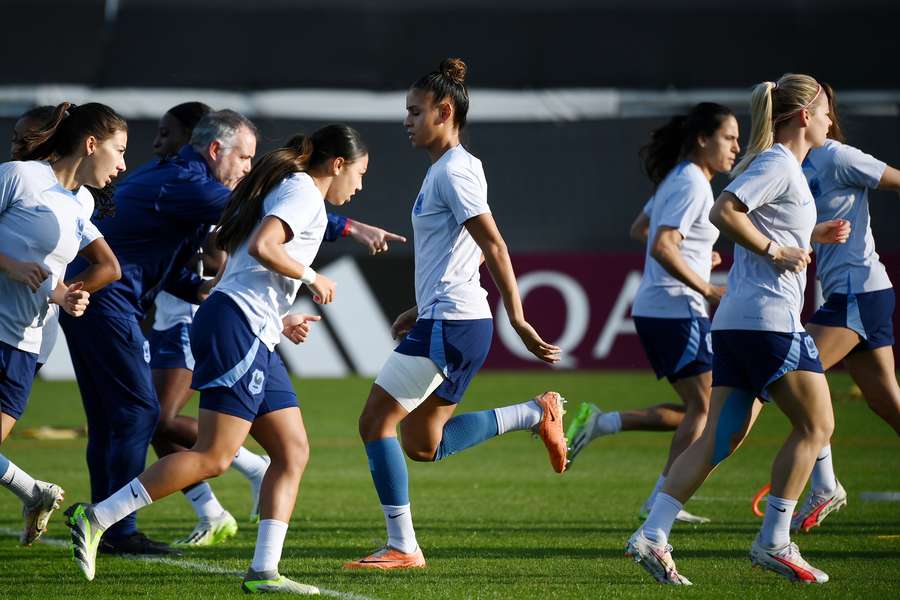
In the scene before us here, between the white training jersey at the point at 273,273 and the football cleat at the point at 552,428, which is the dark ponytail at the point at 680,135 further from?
the white training jersey at the point at 273,273

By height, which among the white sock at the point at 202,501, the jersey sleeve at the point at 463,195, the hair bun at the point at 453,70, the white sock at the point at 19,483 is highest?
the hair bun at the point at 453,70

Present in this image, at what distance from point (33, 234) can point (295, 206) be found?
4.35 feet

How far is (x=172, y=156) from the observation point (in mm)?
7109

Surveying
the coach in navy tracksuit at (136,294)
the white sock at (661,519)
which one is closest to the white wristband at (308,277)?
the coach in navy tracksuit at (136,294)

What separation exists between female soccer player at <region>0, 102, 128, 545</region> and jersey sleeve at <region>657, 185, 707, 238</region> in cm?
301

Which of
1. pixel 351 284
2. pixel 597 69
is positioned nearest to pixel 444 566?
pixel 351 284

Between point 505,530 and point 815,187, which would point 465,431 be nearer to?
point 505,530

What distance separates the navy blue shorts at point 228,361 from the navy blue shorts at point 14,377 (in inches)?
42.5

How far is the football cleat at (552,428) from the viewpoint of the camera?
657 cm

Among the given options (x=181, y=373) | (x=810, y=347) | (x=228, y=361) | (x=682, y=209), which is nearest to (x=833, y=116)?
(x=682, y=209)

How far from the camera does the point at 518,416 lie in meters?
6.52

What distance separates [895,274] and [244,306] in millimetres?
13351

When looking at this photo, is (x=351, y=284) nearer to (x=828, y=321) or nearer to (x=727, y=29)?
(x=727, y=29)

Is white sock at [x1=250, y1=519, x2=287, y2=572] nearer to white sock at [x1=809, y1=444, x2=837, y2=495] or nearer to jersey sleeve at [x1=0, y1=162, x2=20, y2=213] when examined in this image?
jersey sleeve at [x1=0, y1=162, x2=20, y2=213]
